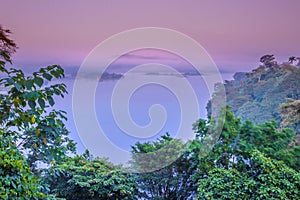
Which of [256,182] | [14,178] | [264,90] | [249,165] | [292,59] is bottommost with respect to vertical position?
[14,178]

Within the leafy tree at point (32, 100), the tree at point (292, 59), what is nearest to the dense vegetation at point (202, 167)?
the tree at point (292, 59)

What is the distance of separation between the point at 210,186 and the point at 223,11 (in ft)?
6.66

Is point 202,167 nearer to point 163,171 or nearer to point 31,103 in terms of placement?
point 163,171

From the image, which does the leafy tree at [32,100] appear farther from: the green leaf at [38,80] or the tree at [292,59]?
the tree at [292,59]

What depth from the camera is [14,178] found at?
3.94 ft

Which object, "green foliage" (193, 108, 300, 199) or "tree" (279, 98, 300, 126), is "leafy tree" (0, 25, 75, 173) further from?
"tree" (279, 98, 300, 126)

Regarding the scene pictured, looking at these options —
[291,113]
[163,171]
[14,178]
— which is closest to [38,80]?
[14,178]

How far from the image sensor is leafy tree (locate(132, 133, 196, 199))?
338 cm

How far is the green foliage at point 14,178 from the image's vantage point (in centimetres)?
116

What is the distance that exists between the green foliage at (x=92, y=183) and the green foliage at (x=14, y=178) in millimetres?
1949

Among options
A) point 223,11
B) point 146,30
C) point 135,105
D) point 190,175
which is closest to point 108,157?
point 135,105

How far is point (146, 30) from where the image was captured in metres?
3.47

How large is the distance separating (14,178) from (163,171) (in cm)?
241

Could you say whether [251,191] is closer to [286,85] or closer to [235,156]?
[235,156]
